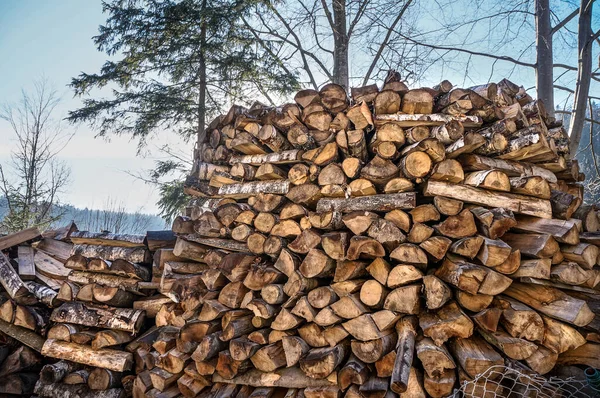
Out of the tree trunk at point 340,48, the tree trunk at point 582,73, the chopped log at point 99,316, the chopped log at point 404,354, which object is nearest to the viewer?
the chopped log at point 404,354

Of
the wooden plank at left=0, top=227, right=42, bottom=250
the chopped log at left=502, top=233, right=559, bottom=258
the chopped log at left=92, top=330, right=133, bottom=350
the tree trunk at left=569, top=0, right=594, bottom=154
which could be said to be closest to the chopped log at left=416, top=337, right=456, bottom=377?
the chopped log at left=502, top=233, right=559, bottom=258

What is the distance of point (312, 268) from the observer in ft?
6.51

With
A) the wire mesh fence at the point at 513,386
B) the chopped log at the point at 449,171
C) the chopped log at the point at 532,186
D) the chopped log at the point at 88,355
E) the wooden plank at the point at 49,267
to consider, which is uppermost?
the chopped log at the point at 449,171

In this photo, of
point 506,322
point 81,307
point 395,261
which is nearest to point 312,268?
point 395,261

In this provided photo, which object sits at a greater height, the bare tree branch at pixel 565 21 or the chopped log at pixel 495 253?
the bare tree branch at pixel 565 21

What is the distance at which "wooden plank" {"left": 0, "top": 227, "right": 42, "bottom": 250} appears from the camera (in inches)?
125

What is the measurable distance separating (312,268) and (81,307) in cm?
208

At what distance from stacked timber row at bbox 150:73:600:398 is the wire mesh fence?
0.03 metres

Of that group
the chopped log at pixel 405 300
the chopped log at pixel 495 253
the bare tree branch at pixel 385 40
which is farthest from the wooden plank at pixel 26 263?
the bare tree branch at pixel 385 40

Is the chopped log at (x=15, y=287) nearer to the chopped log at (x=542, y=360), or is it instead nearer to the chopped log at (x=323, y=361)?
the chopped log at (x=323, y=361)

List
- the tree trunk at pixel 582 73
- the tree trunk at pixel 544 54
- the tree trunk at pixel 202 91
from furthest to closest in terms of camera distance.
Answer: the tree trunk at pixel 202 91 → the tree trunk at pixel 544 54 → the tree trunk at pixel 582 73

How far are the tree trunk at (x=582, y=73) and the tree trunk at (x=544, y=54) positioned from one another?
0.32m

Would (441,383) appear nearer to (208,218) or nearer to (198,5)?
(208,218)

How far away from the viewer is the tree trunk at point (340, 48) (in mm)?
6305
